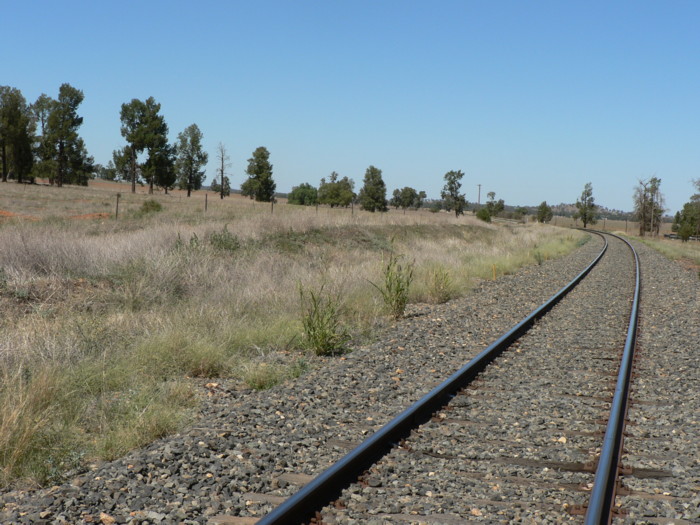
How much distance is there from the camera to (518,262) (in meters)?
25.0

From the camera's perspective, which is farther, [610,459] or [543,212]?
[543,212]

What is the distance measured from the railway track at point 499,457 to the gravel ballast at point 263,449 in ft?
0.17

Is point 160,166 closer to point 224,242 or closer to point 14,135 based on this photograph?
point 14,135

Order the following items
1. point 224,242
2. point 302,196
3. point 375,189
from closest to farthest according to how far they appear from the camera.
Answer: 1. point 224,242
2. point 375,189
3. point 302,196

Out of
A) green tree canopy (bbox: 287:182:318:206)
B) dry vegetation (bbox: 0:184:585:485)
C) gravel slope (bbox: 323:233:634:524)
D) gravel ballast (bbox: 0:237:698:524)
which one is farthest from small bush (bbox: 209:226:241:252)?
green tree canopy (bbox: 287:182:318:206)

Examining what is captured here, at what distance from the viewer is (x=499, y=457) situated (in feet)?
16.3

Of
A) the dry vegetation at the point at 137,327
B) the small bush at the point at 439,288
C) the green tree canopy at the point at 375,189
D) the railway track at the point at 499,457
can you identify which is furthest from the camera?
the green tree canopy at the point at 375,189

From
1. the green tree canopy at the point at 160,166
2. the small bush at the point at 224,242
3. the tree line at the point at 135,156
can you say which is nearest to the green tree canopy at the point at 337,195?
the tree line at the point at 135,156

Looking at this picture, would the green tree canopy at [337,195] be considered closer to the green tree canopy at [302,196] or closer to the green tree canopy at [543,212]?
the green tree canopy at [302,196]

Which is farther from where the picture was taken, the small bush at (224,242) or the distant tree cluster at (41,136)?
the distant tree cluster at (41,136)

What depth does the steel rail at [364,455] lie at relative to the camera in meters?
3.75

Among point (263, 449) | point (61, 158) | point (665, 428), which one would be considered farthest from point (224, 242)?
point (61, 158)

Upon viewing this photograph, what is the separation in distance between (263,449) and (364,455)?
829 mm

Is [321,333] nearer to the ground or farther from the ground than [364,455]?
farther from the ground
